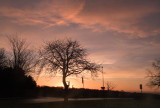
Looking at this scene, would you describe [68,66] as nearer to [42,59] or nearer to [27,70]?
[42,59]

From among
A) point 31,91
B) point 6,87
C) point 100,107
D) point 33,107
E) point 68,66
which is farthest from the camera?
point 31,91

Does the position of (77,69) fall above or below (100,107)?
above

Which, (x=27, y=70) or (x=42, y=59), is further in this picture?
(x=27, y=70)

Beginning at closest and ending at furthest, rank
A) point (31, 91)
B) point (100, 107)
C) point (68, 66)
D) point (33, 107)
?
point (33, 107), point (100, 107), point (68, 66), point (31, 91)

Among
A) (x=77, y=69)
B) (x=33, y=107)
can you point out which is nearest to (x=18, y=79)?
(x=77, y=69)

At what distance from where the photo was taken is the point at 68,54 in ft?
121

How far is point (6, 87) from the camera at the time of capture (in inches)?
2057

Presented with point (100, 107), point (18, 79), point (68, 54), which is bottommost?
point (100, 107)

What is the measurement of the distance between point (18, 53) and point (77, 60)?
30.4 meters

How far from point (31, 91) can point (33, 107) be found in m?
31.6

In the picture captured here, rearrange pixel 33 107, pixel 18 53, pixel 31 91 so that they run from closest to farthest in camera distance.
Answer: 1. pixel 33 107
2. pixel 31 91
3. pixel 18 53

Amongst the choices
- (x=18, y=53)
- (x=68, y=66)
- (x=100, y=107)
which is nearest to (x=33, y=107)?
(x=100, y=107)

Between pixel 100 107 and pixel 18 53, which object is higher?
pixel 18 53

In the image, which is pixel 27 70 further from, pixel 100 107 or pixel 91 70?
pixel 100 107
